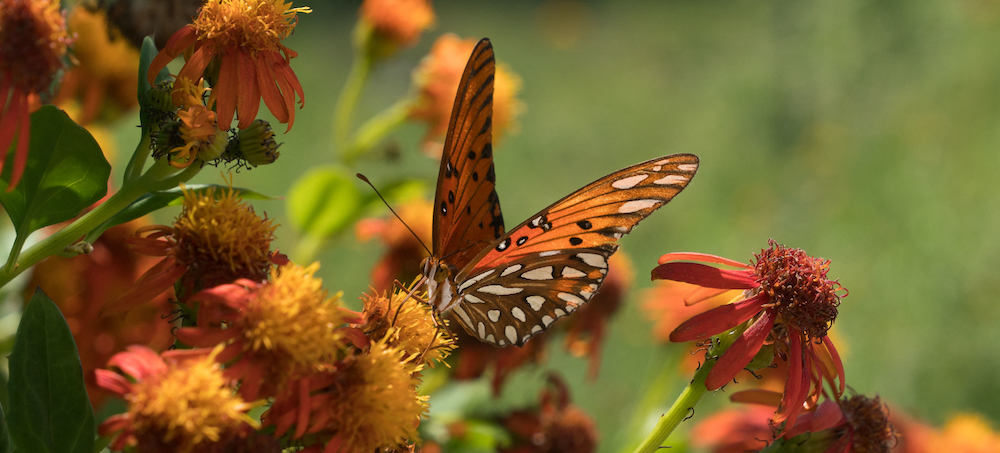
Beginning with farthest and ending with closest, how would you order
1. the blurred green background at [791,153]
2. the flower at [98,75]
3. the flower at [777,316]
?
the blurred green background at [791,153] < the flower at [98,75] < the flower at [777,316]

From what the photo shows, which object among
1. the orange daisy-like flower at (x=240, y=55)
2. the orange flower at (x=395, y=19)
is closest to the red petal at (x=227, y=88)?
the orange daisy-like flower at (x=240, y=55)

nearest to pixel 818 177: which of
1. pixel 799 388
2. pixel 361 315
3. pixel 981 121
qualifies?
pixel 981 121

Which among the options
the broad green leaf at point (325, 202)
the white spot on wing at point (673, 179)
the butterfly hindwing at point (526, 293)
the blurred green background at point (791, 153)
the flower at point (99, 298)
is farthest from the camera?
the blurred green background at point (791, 153)

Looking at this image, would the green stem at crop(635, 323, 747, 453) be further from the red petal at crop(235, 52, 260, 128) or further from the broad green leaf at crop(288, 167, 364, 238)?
the broad green leaf at crop(288, 167, 364, 238)

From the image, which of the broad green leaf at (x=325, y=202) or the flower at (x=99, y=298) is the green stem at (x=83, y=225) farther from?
the broad green leaf at (x=325, y=202)

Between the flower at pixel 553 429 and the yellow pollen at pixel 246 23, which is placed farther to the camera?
the flower at pixel 553 429

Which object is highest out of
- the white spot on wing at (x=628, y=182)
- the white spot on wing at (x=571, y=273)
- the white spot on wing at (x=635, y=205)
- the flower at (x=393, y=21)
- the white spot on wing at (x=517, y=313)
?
the flower at (x=393, y=21)
